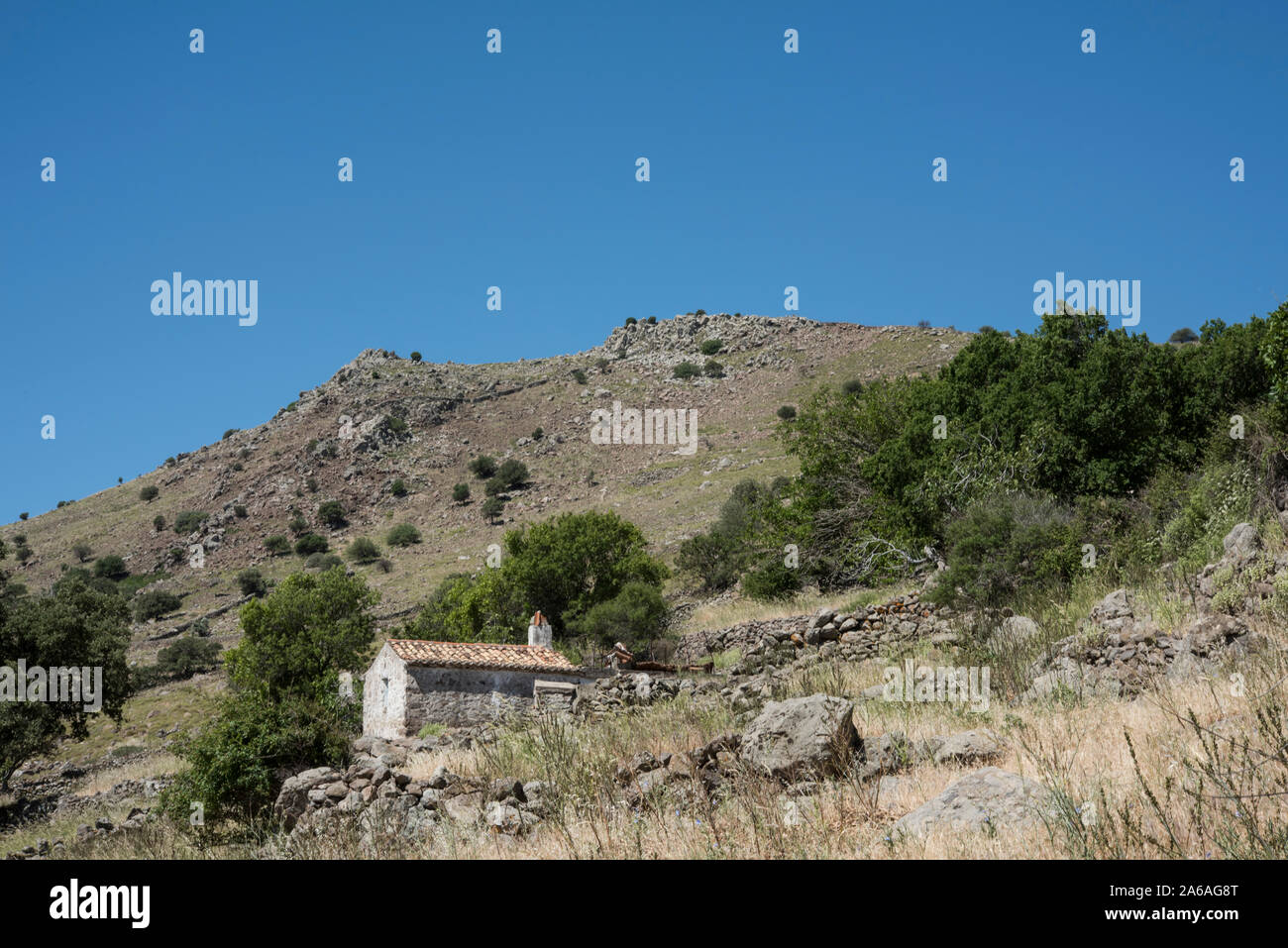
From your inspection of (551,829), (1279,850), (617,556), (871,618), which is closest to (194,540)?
(617,556)

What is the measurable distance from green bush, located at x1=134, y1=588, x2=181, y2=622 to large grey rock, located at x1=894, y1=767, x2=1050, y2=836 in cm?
6328

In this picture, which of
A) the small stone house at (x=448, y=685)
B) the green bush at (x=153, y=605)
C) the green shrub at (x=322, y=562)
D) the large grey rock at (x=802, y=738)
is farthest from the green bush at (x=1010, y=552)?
the green bush at (x=153, y=605)

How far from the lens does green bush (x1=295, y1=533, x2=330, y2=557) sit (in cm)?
6869

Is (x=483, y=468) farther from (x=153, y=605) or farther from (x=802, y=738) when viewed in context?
(x=802, y=738)

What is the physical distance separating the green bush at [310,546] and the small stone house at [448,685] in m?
45.2

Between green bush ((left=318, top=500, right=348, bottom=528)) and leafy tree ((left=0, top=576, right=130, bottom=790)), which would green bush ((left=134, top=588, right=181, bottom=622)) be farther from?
leafy tree ((left=0, top=576, right=130, bottom=790))

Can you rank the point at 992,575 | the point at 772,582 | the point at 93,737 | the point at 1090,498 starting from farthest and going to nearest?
the point at 93,737 → the point at 772,582 → the point at 1090,498 → the point at 992,575

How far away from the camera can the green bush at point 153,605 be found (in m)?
59.4

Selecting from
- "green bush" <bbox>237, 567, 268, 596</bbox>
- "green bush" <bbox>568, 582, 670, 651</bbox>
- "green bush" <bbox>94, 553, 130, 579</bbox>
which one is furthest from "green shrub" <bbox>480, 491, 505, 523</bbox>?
"green bush" <bbox>568, 582, 670, 651</bbox>

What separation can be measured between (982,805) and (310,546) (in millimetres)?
68497

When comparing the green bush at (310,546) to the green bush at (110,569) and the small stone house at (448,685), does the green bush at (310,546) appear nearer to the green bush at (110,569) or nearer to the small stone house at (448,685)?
the green bush at (110,569)
